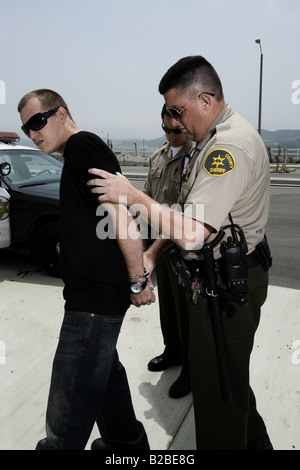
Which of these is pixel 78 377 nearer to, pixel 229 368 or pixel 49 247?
pixel 229 368

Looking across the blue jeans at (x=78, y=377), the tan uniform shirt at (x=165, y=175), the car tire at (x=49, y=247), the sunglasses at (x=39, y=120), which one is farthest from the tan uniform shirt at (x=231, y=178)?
the car tire at (x=49, y=247)

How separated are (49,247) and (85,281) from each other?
10.9 ft

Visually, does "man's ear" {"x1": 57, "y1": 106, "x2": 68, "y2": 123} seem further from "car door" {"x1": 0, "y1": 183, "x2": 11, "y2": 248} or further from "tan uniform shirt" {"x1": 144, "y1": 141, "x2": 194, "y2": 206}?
"car door" {"x1": 0, "y1": 183, "x2": 11, "y2": 248}

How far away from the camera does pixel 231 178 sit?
5.11 ft

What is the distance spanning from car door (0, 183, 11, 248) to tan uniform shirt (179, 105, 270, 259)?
3.52 m

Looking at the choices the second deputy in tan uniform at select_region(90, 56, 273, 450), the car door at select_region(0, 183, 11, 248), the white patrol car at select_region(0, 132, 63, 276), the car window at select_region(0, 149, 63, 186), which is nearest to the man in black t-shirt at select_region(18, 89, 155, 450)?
the second deputy in tan uniform at select_region(90, 56, 273, 450)

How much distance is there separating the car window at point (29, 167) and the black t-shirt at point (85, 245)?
3.61 m

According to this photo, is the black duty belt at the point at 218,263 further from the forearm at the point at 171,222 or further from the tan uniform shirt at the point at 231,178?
the forearm at the point at 171,222

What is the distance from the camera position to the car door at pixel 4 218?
15.7 feet

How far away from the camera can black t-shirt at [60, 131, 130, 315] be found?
1.60m

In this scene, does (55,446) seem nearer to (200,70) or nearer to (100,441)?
(100,441)

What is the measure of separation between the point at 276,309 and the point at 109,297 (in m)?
2.63
